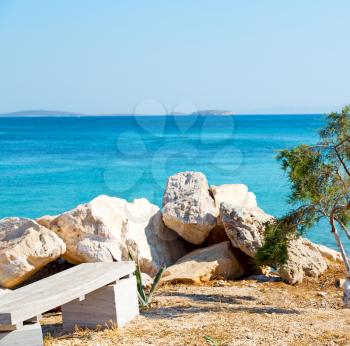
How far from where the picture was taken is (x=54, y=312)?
313 inches

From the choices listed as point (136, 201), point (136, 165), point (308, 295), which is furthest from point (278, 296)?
point (136, 165)

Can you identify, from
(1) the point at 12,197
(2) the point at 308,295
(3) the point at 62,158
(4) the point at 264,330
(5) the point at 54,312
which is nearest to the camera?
(4) the point at 264,330

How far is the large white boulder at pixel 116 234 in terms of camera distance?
9062mm

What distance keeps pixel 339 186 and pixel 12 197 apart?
1787 centimetres

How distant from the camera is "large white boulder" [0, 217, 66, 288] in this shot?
843 centimetres

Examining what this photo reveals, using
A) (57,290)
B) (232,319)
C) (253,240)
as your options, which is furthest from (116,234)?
(57,290)

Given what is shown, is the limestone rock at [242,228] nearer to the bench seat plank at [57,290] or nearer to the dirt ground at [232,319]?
the dirt ground at [232,319]

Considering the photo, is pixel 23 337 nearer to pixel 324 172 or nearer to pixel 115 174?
pixel 324 172

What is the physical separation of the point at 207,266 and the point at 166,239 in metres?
1.38

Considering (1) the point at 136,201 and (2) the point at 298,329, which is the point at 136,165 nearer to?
(1) the point at 136,201

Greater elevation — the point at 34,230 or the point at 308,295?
the point at 34,230

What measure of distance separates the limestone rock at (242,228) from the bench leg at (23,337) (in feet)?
14.9

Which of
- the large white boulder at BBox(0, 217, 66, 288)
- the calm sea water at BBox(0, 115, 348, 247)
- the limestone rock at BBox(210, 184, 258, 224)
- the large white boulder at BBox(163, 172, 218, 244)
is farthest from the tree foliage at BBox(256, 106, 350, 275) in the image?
the calm sea water at BBox(0, 115, 348, 247)

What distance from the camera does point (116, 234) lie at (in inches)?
377
